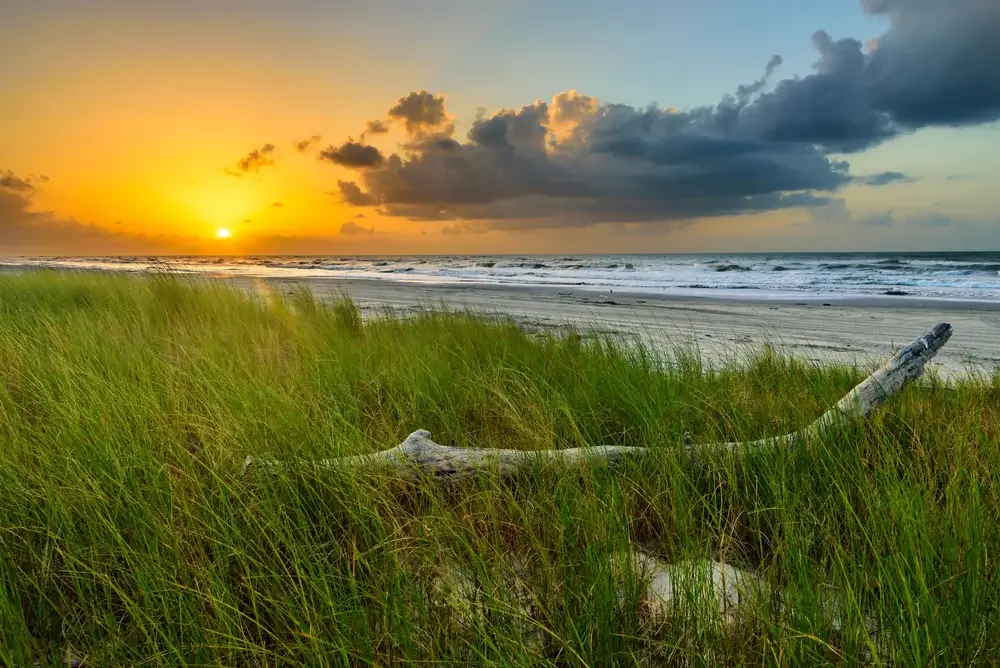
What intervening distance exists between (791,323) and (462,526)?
9884 mm

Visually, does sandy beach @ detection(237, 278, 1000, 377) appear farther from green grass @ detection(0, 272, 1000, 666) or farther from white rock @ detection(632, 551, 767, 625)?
white rock @ detection(632, 551, 767, 625)

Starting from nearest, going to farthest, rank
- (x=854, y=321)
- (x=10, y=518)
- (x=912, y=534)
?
(x=912, y=534) < (x=10, y=518) < (x=854, y=321)

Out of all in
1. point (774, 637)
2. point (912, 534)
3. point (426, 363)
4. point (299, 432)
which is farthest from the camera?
point (426, 363)

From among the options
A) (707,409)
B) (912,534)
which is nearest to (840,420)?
(707,409)

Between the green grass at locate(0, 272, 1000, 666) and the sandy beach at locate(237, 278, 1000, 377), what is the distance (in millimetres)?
2451

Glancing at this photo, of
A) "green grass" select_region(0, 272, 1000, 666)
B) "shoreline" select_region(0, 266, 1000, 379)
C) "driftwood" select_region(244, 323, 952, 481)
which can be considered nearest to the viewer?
"green grass" select_region(0, 272, 1000, 666)

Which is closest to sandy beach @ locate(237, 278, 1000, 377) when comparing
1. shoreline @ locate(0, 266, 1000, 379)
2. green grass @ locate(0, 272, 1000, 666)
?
shoreline @ locate(0, 266, 1000, 379)

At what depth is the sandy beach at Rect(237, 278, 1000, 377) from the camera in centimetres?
638

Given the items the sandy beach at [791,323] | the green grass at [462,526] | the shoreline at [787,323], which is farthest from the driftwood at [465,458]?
the sandy beach at [791,323]

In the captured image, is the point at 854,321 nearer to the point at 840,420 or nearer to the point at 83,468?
the point at 840,420

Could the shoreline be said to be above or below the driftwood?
below

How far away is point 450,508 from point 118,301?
7270 millimetres

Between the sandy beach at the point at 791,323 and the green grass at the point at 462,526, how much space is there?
2.45 metres

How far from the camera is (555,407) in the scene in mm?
2852
